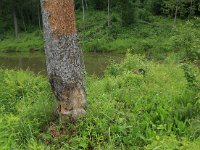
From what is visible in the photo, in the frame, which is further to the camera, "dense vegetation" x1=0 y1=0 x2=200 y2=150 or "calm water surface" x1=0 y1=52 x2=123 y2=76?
"calm water surface" x1=0 y1=52 x2=123 y2=76

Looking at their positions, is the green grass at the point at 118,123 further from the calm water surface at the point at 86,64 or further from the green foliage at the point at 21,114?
the calm water surface at the point at 86,64

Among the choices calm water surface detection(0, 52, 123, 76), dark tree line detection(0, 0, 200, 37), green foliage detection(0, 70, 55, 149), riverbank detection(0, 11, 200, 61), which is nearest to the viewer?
green foliage detection(0, 70, 55, 149)

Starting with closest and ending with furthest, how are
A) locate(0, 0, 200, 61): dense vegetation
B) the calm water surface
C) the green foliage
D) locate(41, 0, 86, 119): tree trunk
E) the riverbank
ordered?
the green foliage
locate(41, 0, 86, 119): tree trunk
the calm water surface
the riverbank
locate(0, 0, 200, 61): dense vegetation

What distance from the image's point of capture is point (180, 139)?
533 centimetres

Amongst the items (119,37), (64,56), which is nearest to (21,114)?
(64,56)

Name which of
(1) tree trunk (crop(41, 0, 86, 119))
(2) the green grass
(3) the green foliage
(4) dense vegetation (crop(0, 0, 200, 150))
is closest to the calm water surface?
(4) dense vegetation (crop(0, 0, 200, 150))

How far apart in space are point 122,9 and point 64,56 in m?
25.2

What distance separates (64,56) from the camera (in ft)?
19.1

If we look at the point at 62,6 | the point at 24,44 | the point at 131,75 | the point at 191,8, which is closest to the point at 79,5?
the point at 24,44

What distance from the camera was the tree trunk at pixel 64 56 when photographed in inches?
228

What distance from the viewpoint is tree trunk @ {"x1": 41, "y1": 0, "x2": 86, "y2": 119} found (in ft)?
19.0

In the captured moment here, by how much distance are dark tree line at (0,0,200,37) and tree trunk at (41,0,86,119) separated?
2267 cm

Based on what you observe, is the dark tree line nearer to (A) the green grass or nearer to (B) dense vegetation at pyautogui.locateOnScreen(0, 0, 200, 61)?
(B) dense vegetation at pyautogui.locateOnScreen(0, 0, 200, 61)

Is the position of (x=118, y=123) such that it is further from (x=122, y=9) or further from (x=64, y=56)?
(x=122, y=9)
